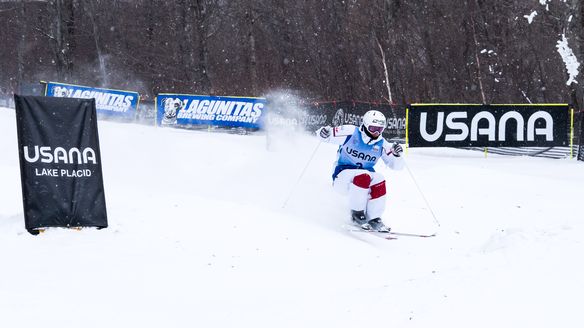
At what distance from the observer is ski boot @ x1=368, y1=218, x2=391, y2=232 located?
9.48m

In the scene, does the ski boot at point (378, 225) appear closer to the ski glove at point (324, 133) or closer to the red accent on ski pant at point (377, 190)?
the red accent on ski pant at point (377, 190)

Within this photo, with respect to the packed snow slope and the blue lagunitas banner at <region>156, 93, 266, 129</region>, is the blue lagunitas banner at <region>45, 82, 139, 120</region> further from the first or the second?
the packed snow slope

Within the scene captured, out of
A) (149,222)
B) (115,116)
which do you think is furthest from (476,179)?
(115,116)

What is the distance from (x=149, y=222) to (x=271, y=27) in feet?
117

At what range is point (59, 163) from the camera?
294 inches

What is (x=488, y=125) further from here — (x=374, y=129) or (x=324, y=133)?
(x=324, y=133)

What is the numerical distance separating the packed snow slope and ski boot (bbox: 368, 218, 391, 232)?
0.36m

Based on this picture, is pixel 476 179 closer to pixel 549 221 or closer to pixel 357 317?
pixel 549 221

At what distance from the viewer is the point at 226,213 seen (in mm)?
8734

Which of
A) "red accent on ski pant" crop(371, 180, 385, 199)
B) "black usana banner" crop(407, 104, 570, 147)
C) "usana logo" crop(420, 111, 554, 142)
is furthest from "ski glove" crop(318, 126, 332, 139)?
"usana logo" crop(420, 111, 554, 142)

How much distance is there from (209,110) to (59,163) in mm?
18155

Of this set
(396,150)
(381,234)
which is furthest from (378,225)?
(396,150)

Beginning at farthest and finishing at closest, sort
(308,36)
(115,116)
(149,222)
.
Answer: (308,36), (115,116), (149,222)

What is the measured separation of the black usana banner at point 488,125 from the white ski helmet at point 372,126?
7.87 metres
